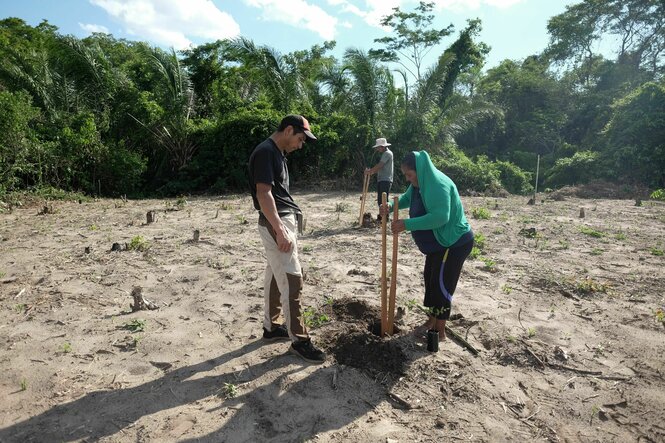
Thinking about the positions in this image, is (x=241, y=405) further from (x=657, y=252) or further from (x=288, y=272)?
(x=657, y=252)

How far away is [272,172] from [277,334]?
154 cm

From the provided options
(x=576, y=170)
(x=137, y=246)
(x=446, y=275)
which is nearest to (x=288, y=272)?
(x=446, y=275)

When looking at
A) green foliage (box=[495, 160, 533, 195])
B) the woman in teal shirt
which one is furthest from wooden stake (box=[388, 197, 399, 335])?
green foliage (box=[495, 160, 533, 195])

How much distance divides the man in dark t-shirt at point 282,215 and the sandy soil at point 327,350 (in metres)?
0.35

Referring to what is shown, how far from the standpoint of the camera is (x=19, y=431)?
8.80ft

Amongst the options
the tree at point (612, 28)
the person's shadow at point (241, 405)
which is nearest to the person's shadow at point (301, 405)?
the person's shadow at point (241, 405)

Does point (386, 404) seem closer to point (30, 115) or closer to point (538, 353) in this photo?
point (538, 353)

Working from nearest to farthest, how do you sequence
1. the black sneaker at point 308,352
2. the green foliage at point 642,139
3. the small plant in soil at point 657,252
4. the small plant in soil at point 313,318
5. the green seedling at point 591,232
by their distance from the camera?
the black sneaker at point 308,352
the small plant in soil at point 313,318
the small plant in soil at point 657,252
the green seedling at point 591,232
the green foliage at point 642,139

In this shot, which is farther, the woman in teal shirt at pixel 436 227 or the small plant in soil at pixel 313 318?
the small plant in soil at pixel 313 318

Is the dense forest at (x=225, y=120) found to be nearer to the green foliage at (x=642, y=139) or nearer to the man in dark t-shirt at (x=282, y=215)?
the green foliage at (x=642, y=139)

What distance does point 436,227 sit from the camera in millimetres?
3318

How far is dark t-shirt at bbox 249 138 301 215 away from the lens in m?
3.11

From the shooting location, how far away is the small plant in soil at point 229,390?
3105mm

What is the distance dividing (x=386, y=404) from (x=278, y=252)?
1.36 metres
